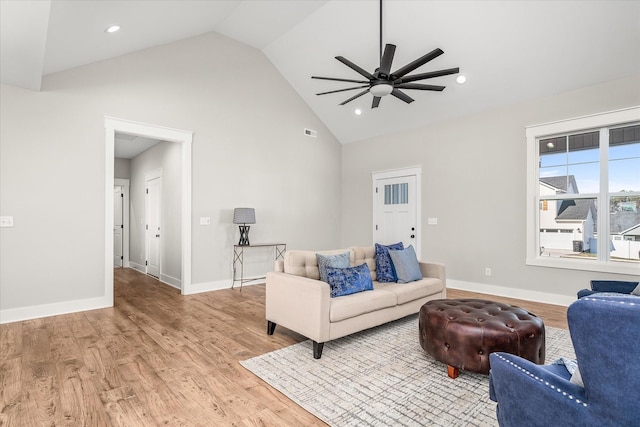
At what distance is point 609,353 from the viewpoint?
3.13ft

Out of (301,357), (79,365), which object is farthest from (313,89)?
(79,365)

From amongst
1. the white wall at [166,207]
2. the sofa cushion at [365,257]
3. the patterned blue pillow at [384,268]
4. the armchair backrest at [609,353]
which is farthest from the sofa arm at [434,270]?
the white wall at [166,207]

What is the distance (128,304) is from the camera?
4555mm

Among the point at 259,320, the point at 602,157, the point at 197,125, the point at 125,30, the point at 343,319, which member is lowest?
the point at 259,320

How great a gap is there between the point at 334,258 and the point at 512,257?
3.21 metres

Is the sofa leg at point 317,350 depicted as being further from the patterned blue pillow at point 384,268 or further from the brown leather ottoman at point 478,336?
the patterned blue pillow at point 384,268

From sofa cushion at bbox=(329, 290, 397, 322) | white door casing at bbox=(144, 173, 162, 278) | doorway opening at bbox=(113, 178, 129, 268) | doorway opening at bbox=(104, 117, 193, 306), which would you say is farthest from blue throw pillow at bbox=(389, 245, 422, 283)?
doorway opening at bbox=(113, 178, 129, 268)

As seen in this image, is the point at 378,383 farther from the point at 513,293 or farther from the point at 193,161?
the point at 193,161

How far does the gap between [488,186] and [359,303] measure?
351 cm

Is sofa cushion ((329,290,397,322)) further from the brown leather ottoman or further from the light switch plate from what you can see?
the light switch plate

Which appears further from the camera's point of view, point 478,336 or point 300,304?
point 300,304

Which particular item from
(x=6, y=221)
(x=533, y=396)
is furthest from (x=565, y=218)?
(x=6, y=221)

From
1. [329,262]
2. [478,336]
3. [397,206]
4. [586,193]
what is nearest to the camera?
[478,336]

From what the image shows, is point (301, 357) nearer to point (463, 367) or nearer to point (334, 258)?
point (334, 258)
